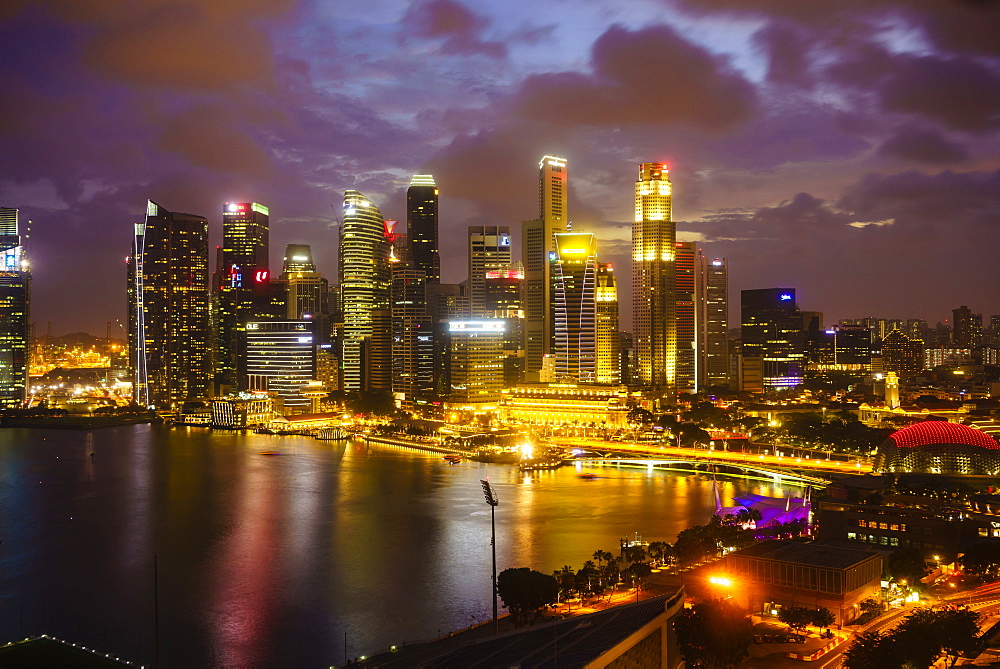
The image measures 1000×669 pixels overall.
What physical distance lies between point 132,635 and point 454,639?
15.1 feet

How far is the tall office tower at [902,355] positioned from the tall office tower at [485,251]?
30.4 metres

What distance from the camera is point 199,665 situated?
10383mm

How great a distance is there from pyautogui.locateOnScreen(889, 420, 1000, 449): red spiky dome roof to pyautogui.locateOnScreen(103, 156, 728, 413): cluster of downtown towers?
25.4 metres

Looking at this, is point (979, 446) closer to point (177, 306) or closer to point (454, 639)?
point (454, 639)

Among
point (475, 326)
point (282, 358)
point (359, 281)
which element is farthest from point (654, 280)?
point (282, 358)

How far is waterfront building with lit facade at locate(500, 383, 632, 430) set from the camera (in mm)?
40156

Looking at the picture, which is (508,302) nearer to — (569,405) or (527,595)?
(569,405)

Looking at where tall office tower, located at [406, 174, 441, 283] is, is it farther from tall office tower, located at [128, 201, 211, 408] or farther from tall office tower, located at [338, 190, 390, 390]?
tall office tower, located at [128, 201, 211, 408]

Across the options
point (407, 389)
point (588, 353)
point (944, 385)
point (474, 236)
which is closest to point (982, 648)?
point (588, 353)

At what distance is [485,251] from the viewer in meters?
60.1

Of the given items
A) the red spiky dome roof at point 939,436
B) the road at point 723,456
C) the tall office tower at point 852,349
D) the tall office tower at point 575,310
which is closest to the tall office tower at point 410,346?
the tall office tower at point 575,310

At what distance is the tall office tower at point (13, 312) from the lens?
1896 inches

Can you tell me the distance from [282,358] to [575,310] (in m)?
16.9

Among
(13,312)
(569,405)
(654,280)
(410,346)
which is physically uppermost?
(654,280)
